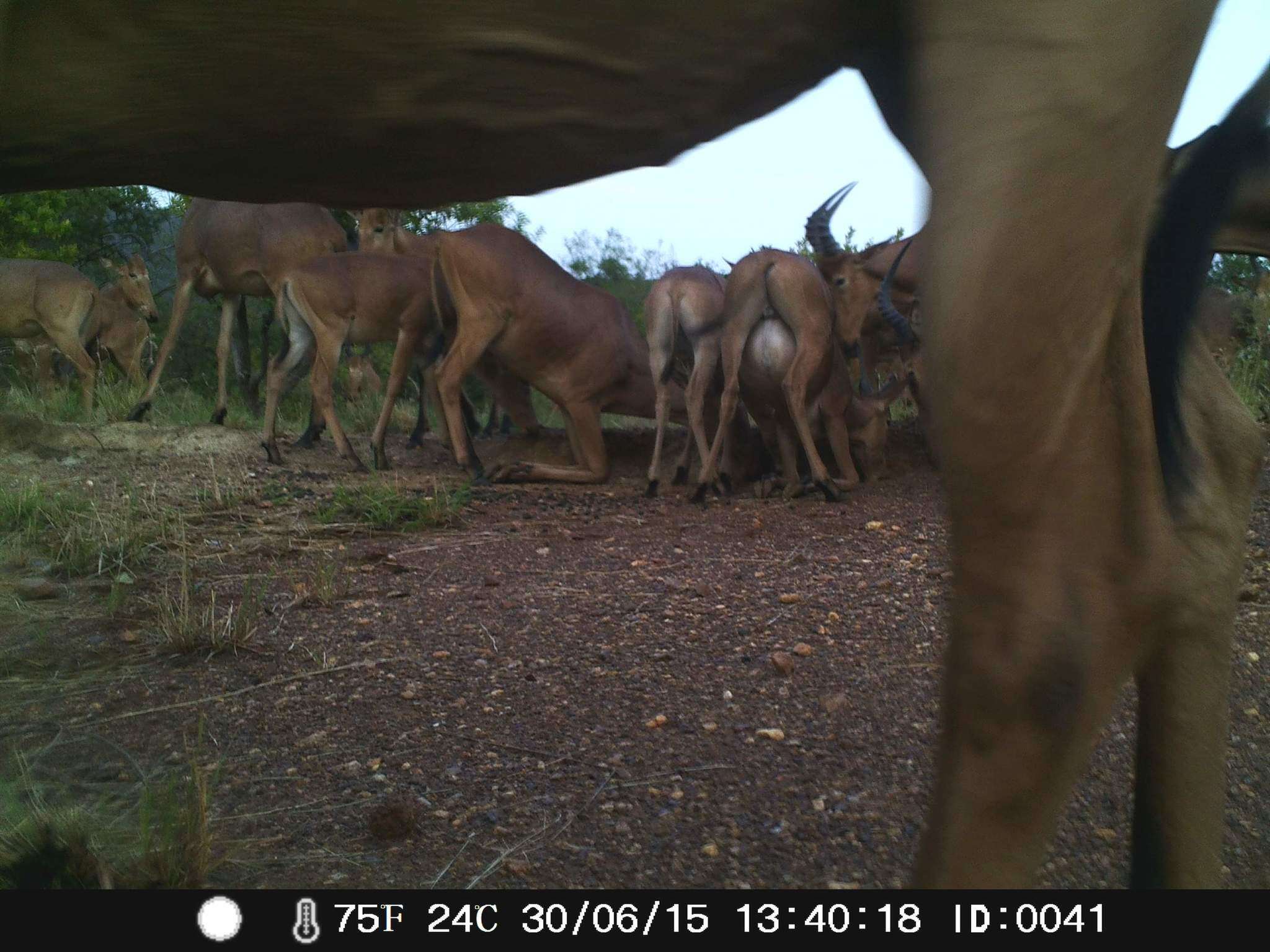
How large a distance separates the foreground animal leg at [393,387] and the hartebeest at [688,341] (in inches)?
76.8

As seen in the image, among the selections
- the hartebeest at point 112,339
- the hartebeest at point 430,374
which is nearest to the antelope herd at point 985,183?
the hartebeest at point 430,374

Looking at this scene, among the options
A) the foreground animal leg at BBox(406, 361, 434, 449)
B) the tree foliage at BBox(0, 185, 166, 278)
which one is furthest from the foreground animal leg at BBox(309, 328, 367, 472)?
the tree foliage at BBox(0, 185, 166, 278)

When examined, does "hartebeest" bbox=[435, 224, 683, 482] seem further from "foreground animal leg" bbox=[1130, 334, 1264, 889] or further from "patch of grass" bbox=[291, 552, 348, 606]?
"foreground animal leg" bbox=[1130, 334, 1264, 889]

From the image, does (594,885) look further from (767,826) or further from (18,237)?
(18,237)

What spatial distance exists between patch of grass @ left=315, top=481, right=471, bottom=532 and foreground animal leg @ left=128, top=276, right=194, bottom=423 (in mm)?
3760

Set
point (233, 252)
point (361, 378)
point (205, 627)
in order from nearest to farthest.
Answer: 1. point (205, 627)
2. point (233, 252)
3. point (361, 378)

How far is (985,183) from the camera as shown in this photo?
1.24 m

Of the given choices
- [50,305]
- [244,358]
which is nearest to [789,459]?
[244,358]

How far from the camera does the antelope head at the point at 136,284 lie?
13820 millimetres

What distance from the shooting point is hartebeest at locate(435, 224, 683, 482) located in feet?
26.4

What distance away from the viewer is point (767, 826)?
2.23 metres

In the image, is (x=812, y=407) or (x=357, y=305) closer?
(x=812, y=407)

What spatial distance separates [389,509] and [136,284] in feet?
32.3

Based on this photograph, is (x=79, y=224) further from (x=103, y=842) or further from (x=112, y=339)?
(x=103, y=842)
